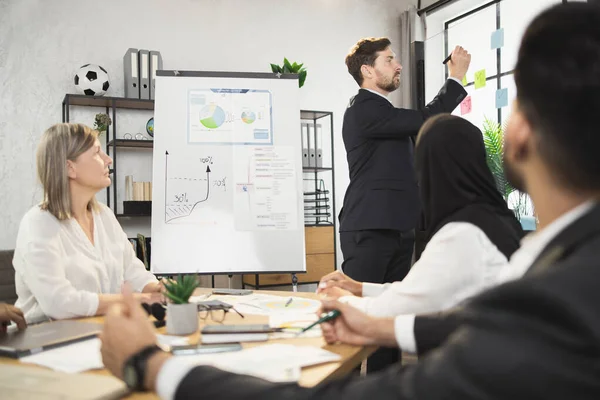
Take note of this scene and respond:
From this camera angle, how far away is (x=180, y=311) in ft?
4.32

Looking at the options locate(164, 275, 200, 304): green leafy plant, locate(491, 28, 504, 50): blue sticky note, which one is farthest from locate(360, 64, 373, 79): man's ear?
locate(491, 28, 504, 50): blue sticky note

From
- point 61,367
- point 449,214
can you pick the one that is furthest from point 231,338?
point 449,214

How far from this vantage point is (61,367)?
1013mm

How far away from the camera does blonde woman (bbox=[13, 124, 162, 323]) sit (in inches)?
65.3

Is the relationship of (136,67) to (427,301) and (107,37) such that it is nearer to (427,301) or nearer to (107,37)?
(107,37)

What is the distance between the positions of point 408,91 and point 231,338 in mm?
4783

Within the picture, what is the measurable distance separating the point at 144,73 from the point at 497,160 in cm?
305

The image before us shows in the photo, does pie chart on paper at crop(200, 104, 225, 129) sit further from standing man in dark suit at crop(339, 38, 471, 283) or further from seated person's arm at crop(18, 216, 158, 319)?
seated person's arm at crop(18, 216, 158, 319)

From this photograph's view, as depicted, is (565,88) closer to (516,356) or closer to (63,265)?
(516,356)

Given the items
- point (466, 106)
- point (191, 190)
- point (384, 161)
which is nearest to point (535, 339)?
point (384, 161)

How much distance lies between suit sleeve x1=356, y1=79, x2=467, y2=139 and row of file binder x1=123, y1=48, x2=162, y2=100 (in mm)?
2473

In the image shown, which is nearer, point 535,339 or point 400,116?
point 535,339

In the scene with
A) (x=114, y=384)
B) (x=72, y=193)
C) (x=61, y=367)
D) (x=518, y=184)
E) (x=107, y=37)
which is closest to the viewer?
(x=518, y=184)

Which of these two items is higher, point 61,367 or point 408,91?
point 408,91
